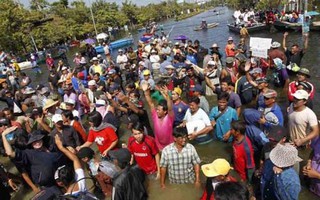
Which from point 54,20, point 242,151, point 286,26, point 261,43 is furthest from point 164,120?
point 54,20

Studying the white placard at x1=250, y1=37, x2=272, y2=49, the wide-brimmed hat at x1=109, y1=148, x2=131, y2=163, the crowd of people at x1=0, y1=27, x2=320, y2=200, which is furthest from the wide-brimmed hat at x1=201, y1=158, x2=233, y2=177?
the white placard at x1=250, y1=37, x2=272, y2=49

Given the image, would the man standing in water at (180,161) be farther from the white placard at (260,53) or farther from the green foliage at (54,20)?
the green foliage at (54,20)

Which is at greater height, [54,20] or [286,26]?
[54,20]

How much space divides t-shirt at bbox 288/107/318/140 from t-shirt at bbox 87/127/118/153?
3111 millimetres

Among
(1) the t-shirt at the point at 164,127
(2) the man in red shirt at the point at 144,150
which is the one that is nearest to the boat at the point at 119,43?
(1) the t-shirt at the point at 164,127

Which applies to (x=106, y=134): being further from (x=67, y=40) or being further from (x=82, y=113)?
(x=67, y=40)

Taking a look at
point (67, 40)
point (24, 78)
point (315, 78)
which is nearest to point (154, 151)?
point (315, 78)

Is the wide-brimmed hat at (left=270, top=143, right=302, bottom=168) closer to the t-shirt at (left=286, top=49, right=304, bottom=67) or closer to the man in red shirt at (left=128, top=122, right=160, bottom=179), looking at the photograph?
the man in red shirt at (left=128, top=122, right=160, bottom=179)

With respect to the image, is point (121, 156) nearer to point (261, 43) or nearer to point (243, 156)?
point (243, 156)

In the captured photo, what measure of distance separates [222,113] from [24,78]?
1037 cm

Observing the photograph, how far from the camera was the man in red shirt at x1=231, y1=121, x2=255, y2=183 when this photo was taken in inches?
151

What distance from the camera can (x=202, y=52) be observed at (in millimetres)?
12891

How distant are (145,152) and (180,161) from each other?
65cm

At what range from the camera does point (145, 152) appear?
4395mm
